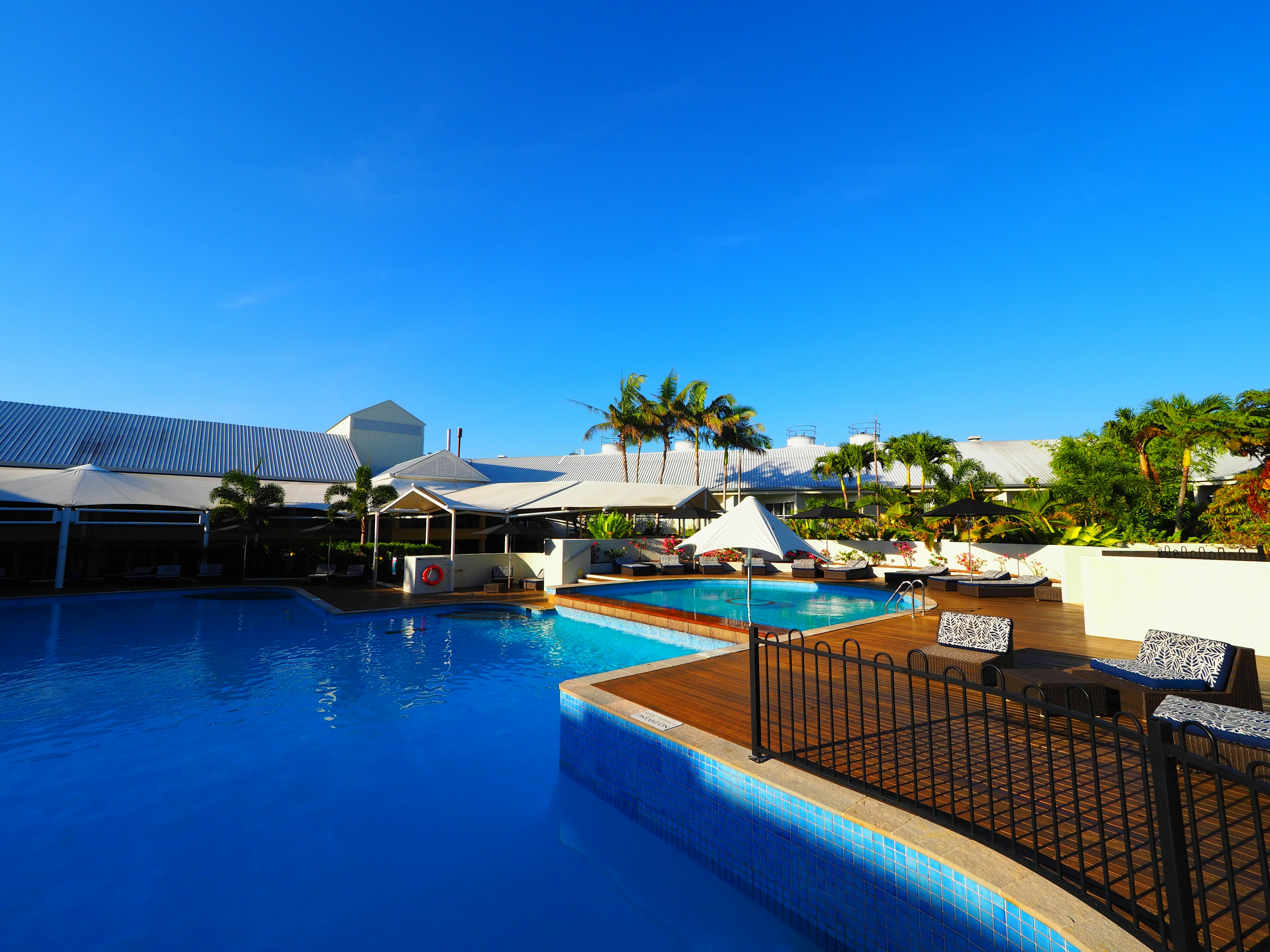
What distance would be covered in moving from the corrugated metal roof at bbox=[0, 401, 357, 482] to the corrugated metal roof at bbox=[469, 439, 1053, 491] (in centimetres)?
960

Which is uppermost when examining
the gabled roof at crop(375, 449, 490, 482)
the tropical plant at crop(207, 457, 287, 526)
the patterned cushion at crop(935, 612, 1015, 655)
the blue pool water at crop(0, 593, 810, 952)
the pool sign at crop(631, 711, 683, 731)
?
the gabled roof at crop(375, 449, 490, 482)

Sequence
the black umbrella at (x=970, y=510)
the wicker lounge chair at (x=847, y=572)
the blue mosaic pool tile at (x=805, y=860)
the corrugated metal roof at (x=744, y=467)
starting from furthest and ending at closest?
1. the corrugated metal roof at (x=744, y=467)
2. the wicker lounge chair at (x=847, y=572)
3. the black umbrella at (x=970, y=510)
4. the blue mosaic pool tile at (x=805, y=860)

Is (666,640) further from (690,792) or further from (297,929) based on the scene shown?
(297,929)

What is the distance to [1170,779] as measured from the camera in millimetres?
2121

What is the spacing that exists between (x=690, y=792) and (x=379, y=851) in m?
2.47

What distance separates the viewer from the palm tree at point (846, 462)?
30.7 meters

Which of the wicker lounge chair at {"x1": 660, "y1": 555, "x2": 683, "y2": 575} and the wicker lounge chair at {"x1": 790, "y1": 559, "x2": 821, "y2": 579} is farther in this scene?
the wicker lounge chair at {"x1": 660, "y1": 555, "x2": 683, "y2": 575}

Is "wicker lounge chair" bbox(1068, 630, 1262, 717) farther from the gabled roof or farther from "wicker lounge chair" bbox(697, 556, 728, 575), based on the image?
the gabled roof

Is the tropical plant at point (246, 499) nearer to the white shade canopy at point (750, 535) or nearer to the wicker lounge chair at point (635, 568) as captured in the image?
the wicker lounge chair at point (635, 568)

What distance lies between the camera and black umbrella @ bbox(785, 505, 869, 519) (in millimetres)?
19047

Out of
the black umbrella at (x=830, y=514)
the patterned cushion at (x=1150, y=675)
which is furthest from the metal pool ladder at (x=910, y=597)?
the patterned cushion at (x=1150, y=675)

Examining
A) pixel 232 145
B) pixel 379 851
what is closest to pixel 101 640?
pixel 379 851

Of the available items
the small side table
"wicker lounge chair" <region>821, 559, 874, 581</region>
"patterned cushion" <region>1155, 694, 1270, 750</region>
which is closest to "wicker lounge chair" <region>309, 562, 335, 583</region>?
"wicker lounge chair" <region>821, 559, 874, 581</region>

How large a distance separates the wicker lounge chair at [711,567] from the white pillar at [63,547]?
18.7m
